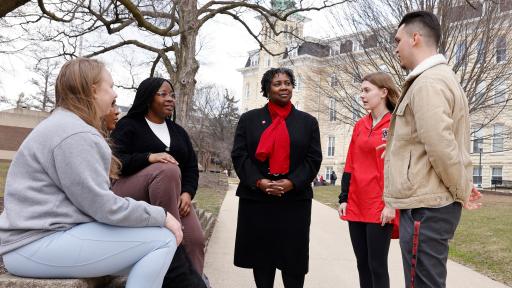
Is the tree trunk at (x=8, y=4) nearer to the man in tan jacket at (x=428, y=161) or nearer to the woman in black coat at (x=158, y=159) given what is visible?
the woman in black coat at (x=158, y=159)

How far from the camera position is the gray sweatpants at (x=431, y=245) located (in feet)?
8.45

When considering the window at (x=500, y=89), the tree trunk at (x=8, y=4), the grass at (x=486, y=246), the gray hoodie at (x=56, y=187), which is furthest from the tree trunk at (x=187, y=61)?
the gray hoodie at (x=56, y=187)

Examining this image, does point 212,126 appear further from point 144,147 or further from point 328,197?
point 144,147

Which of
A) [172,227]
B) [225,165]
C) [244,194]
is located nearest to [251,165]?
[244,194]

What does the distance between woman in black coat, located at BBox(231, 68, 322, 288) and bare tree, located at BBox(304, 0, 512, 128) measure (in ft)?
29.3

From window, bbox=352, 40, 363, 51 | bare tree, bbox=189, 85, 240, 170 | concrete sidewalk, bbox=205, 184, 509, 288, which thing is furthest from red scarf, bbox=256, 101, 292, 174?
bare tree, bbox=189, 85, 240, 170

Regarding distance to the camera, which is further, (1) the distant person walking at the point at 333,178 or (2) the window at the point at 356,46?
(1) the distant person walking at the point at 333,178

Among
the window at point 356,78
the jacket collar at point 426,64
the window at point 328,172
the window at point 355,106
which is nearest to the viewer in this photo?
the jacket collar at point 426,64

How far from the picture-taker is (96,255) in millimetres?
2418

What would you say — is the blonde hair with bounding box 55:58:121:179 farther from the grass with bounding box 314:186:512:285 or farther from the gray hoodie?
the grass with bounding box 314:186:512:285

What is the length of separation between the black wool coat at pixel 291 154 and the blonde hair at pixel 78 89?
5.63ft

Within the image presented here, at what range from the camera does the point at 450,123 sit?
101 inches

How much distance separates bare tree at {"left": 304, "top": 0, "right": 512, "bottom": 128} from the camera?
12141 mm

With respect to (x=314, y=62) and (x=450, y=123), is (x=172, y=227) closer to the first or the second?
(x=450, y=123)
